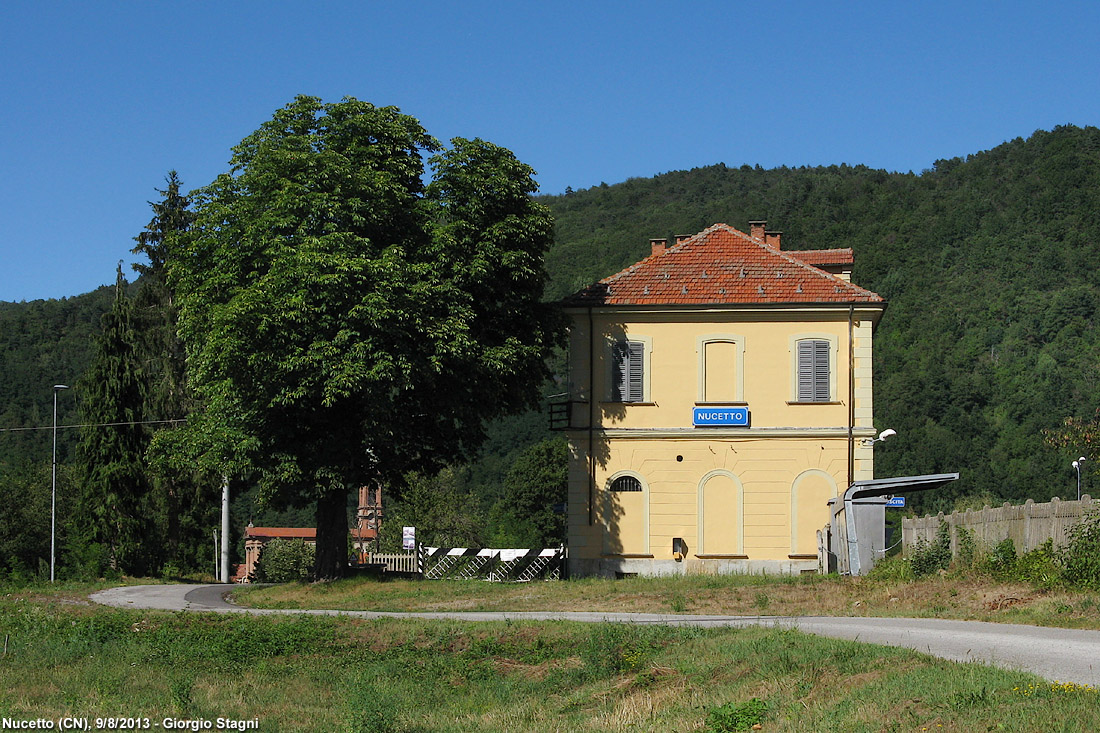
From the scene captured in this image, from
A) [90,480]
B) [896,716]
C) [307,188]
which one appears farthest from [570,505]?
[896,716]

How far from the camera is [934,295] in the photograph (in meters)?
104

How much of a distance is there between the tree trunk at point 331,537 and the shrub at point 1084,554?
1841cm

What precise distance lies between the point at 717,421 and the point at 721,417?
168 mm

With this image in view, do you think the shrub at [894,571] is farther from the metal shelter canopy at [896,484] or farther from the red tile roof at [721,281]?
the red tile roof at [721,281]

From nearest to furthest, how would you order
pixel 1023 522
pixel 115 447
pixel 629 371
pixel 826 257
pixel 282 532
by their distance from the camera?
pixel 1023 522 → pixel 629 371 → pixel 826 257 → pixel 115 447 → pixel 282 532

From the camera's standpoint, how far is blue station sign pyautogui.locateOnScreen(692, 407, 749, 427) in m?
34.1

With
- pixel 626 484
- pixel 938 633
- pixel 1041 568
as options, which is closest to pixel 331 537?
pixel 626 484

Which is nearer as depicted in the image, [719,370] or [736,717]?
[736,717]

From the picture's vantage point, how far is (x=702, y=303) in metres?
34.5

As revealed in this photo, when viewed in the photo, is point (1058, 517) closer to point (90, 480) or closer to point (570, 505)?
point (570, 505)

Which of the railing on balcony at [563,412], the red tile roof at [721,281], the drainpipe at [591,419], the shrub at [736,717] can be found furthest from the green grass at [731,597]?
the red tile roof at [721,281]

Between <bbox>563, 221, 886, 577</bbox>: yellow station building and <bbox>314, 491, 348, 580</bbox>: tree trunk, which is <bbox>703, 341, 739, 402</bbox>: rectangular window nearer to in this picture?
<bbox>563, 221, 886, 577</bbox>: yellow station building

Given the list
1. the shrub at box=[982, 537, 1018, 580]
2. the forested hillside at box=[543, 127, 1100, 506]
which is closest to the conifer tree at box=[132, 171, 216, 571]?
the shrub at box=[982, 537, 1018, 580]

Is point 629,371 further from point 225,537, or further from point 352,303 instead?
point 225,537
